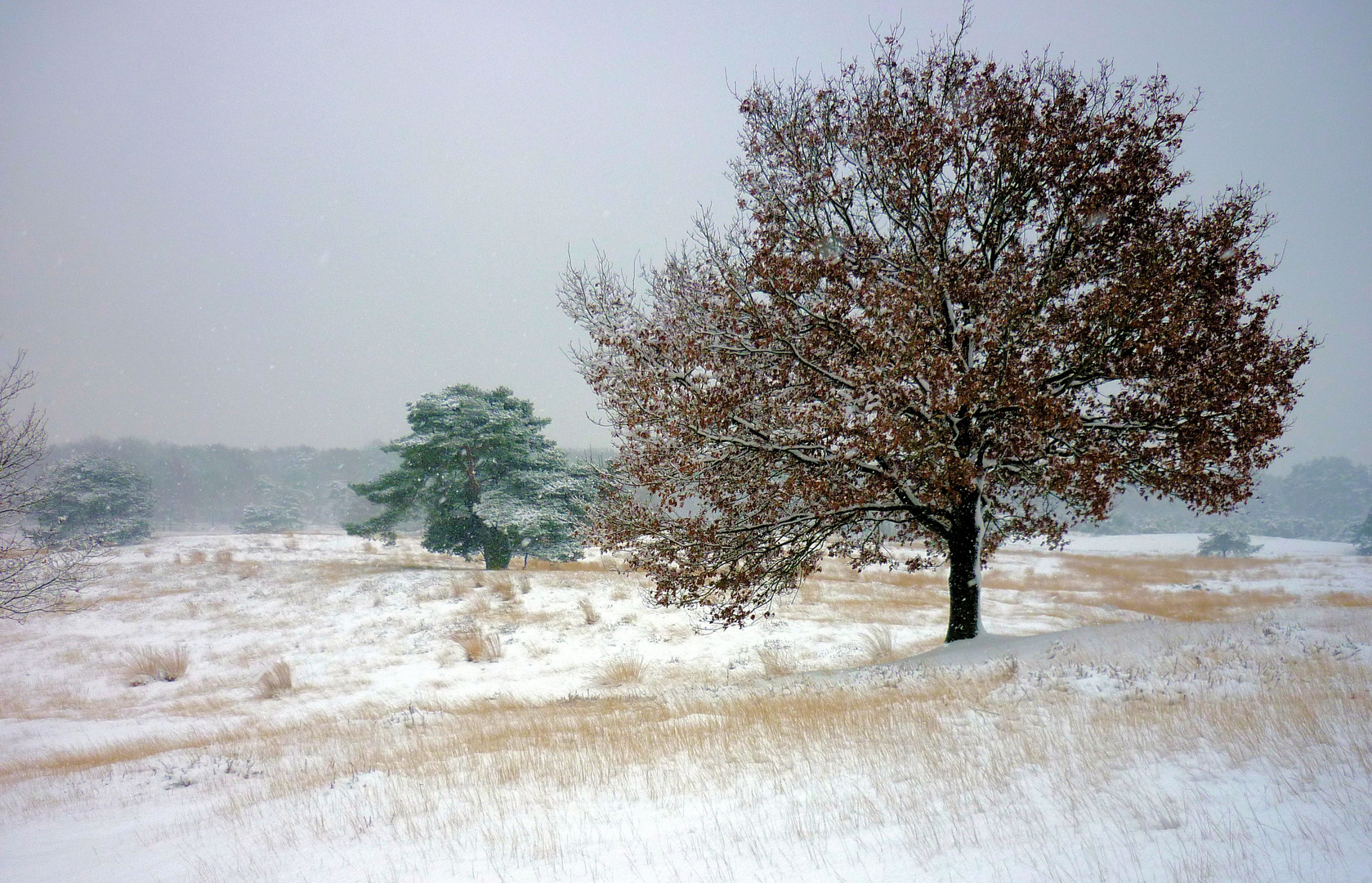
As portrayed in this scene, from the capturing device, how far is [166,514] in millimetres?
98250

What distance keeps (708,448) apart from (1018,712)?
497 cm

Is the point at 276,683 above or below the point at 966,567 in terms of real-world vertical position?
below

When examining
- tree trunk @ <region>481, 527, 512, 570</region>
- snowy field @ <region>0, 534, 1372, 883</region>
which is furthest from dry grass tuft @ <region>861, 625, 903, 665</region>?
tree trunk @ <region>481, 527, 512, 570</region>

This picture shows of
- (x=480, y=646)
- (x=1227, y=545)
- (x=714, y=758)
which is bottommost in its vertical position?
(x=480, y=646)

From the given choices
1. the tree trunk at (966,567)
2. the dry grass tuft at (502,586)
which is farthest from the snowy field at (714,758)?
the dry grass tuft at (502,586)

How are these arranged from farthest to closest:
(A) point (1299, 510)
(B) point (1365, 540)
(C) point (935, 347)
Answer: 1. (A) point (1299, 510)
2. (B) point (1365, 540)
3. (C) point (935, 347)

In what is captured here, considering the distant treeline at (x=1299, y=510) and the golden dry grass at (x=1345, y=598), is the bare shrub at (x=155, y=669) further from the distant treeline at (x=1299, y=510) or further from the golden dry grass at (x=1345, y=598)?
the distant treeline at (x=1299, y=510)

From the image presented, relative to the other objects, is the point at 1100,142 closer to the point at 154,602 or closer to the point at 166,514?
the point at 154,602

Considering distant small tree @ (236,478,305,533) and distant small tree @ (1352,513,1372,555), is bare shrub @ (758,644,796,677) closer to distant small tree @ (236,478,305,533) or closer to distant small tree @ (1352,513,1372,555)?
distant small tree @ (1352,513,1372,555)

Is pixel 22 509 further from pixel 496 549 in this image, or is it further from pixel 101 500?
pixel 101 500

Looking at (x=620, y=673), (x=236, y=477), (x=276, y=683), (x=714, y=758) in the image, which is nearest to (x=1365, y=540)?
(x=620, y=673)

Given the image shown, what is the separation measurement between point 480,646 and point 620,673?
4.04 metres

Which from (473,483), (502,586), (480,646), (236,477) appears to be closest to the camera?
(480,646)

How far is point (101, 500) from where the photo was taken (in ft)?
151
